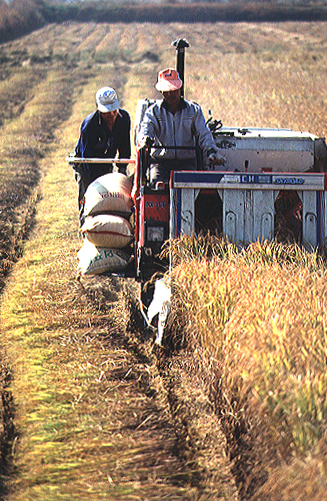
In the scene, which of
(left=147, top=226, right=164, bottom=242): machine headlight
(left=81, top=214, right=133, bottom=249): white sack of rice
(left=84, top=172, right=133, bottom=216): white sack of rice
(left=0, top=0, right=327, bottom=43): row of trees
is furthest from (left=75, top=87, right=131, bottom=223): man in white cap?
(left=0, top=0, right=327, bottom=43): row of trees

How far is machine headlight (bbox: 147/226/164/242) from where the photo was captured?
495 cm

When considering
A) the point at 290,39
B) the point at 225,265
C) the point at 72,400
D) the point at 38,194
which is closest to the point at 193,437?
the point at 72,400

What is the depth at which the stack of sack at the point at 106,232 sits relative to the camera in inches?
203

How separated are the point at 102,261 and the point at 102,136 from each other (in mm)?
1759

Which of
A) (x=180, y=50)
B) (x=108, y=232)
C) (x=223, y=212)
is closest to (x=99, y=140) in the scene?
(x=180, y=50)

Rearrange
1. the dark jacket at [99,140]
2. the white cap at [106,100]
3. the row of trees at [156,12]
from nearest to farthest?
A: the white cap at [106,100], the dark jacket at [99,140], the row of trees at [156,12]

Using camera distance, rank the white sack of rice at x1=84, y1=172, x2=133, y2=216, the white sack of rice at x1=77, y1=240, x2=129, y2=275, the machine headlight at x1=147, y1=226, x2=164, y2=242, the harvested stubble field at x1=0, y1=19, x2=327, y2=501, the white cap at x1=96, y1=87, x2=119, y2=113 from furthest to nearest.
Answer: the white cap at x1=96, y1=87, x2=119, y2=113
the white sack of rice at x1=84, y1=172, x2=133, y2=216
the white sack of rice at x1=77, y1=240, x2=129, y2=275
the machine headlight at x1=147, y1=226, x2=164, y2=242
the harvested stubble field at x1=0, y1=19, x2=327, y2=501

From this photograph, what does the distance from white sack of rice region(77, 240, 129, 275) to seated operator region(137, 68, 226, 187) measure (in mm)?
756

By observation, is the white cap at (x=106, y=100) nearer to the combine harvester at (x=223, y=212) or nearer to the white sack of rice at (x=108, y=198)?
the white sack of rice at (x=108, y=198)

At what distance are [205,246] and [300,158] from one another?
2.13 meters

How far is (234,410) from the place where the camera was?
334 cm

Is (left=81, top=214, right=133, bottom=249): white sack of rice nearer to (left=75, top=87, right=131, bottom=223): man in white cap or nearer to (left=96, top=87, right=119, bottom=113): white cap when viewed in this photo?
(left=75, top=87, right=131, bottom=223): man in white cap

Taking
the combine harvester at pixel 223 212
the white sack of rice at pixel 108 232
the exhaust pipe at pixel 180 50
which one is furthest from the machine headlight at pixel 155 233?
the exhaust pipe at pixel 180 50

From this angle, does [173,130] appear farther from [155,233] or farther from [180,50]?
[180,50]
